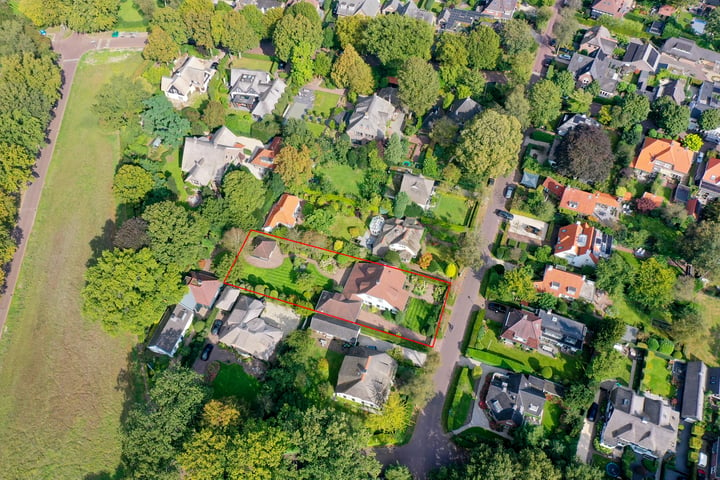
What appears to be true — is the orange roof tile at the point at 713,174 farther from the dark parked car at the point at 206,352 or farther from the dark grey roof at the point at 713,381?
the dark parked car at the point at 206,352

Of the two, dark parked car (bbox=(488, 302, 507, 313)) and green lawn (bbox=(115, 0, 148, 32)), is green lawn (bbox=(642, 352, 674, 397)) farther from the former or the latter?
green lawn (bbox=(115, 0, 148, 32))

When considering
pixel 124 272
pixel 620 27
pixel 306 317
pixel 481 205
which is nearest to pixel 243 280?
pixel 306 317

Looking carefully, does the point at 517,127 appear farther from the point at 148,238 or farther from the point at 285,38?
the point at 148,238

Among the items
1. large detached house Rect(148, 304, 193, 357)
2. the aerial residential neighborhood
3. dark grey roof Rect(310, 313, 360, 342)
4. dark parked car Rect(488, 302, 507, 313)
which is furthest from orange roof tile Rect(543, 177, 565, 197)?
large detached house Rect(148, 304, 193, 357)

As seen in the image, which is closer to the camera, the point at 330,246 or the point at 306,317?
the point at 306,317

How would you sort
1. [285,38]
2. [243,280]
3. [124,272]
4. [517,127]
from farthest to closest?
[285,38]
[517,127]
[243,280]
[124,272]
